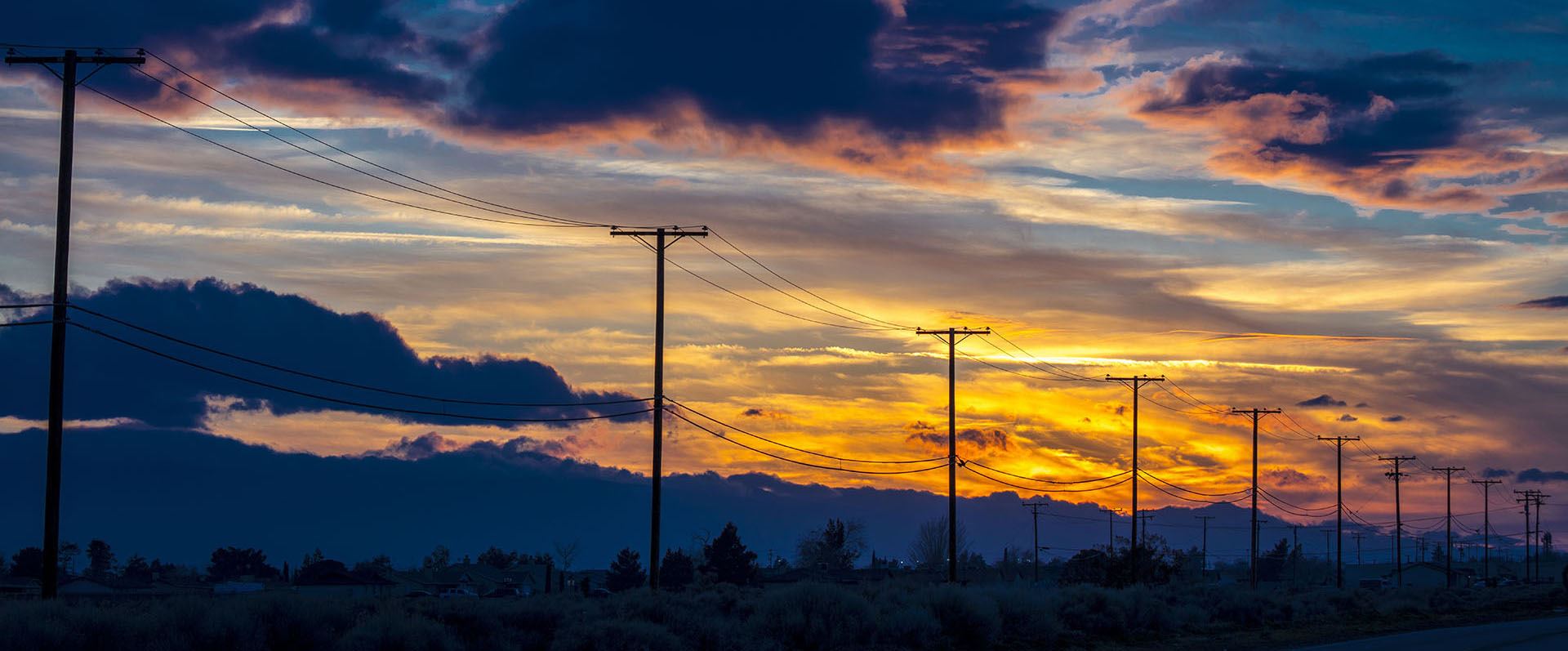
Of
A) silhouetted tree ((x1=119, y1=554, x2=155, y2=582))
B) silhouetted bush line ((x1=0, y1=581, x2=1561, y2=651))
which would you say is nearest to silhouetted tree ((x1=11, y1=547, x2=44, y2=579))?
silhouetted tree ((x1=119, y1=554, x2=155, y2=582))

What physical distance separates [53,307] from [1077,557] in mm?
100148

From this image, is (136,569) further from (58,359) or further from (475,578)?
(58,359)

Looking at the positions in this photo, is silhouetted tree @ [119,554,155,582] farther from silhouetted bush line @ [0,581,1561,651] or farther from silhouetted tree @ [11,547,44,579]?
silhouetted bush line @ [0,581,1561,651]

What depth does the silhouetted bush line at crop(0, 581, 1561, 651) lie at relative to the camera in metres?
22.1

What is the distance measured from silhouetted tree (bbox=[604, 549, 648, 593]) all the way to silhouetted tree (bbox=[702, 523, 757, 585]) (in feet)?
29.5

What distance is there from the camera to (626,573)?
12481 cm

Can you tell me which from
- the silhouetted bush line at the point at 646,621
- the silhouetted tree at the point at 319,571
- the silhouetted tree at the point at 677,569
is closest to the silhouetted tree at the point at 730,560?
the silhouetted tree at the point at 677,569

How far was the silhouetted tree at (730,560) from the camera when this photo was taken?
4528 inches

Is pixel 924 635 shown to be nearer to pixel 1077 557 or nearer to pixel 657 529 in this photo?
pixel 657 529

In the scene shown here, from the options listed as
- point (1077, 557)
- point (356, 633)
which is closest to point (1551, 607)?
point (1077, 557)

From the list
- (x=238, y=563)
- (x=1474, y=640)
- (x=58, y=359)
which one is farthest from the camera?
(x=238, y=563)

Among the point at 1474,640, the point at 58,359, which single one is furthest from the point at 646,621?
the point at 1474,640

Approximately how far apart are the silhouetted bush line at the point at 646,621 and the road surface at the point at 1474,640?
6592 millimetres

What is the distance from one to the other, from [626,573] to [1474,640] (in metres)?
93.4
